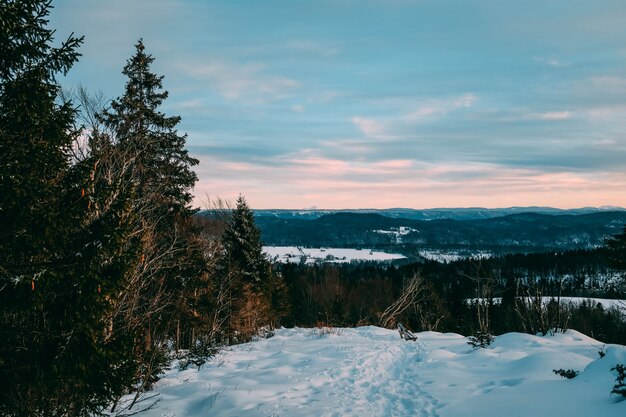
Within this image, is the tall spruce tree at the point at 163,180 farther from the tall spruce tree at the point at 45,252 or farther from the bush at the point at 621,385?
the bush at the point at 621,385

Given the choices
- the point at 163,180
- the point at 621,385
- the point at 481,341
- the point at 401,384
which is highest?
the point at 163,180

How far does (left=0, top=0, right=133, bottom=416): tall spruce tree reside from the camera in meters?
5.77

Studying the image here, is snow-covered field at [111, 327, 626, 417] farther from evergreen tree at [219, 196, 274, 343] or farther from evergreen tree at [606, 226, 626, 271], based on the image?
evergreen tree at [219, 196, 274, 343]

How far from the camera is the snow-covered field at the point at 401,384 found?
288 inches

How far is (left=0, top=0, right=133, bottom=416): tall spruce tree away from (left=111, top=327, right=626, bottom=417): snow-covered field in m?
2.69

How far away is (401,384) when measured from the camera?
9758mm

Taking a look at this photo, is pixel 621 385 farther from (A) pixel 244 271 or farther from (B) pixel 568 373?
(A) pixel 244 271

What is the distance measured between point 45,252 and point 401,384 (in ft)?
28.6

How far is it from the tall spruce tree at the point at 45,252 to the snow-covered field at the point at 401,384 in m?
2.69

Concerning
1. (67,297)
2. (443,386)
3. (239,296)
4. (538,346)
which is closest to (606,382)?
(443,386)

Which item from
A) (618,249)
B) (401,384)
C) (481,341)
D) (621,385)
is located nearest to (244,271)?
(481,341)

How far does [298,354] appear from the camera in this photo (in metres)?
13.9

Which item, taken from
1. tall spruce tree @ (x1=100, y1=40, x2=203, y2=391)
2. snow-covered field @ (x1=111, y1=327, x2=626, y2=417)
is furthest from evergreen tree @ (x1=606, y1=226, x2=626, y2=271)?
tall spruce tree @ (x1=100, y1=40, x2=203, y2=391)

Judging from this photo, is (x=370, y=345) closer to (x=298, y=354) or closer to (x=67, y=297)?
(x=298, y=354)
